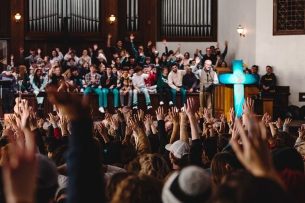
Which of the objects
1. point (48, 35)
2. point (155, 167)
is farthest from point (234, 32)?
point (155, 167)

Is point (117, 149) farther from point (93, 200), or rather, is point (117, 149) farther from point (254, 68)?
point (254, 68)

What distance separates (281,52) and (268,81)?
3.27 ft

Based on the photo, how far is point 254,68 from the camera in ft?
51.5

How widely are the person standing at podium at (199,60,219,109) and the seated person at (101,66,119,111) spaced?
2092 mm

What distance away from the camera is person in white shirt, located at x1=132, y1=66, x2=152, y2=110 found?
15.0 metres

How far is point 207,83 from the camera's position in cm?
1552

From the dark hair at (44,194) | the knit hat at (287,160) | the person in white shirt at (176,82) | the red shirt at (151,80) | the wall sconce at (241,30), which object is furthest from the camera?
the wall sconce at (241,30)

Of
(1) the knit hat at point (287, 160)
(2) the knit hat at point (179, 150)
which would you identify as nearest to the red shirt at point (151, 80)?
(2) the knit hat at point (179, 150)

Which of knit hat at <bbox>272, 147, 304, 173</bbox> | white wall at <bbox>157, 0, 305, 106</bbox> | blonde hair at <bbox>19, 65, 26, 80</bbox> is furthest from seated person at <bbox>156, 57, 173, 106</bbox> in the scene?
knit hat at <bbox>272, 147, 304, 173</bbox>

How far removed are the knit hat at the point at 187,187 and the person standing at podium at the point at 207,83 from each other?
1262 centimetres

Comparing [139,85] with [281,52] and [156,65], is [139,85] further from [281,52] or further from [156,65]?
[281,52]

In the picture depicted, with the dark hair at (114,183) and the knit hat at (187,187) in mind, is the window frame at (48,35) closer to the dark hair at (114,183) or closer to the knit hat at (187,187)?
the dark hair at (114,183)

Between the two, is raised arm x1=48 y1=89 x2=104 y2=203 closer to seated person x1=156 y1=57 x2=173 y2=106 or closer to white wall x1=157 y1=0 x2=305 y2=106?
seated person x1=156 y1=57 x2=173 y2=106

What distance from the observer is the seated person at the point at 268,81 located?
50.3 ft
